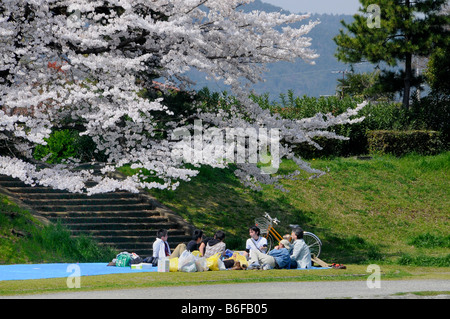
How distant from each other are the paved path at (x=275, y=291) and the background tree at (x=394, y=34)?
1953 centimetres

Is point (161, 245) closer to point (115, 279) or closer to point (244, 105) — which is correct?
point (115, 279)

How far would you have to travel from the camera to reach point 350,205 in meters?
24.9

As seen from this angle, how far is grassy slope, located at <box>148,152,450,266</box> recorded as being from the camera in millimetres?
21094

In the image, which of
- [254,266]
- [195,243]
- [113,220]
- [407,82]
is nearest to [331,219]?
[113,220]

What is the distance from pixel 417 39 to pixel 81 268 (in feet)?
69.0

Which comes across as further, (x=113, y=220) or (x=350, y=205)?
(x=350, y=205)

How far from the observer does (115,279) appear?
1312 centimetres

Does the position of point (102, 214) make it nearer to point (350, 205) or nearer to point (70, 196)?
point (70, 196)

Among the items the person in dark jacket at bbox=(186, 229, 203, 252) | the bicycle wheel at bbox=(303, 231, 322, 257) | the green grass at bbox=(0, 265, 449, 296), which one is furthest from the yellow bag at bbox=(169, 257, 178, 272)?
the bicycle wheel at bbox=(303, 231, 322, 257)

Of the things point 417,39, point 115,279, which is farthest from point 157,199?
point 417,39
